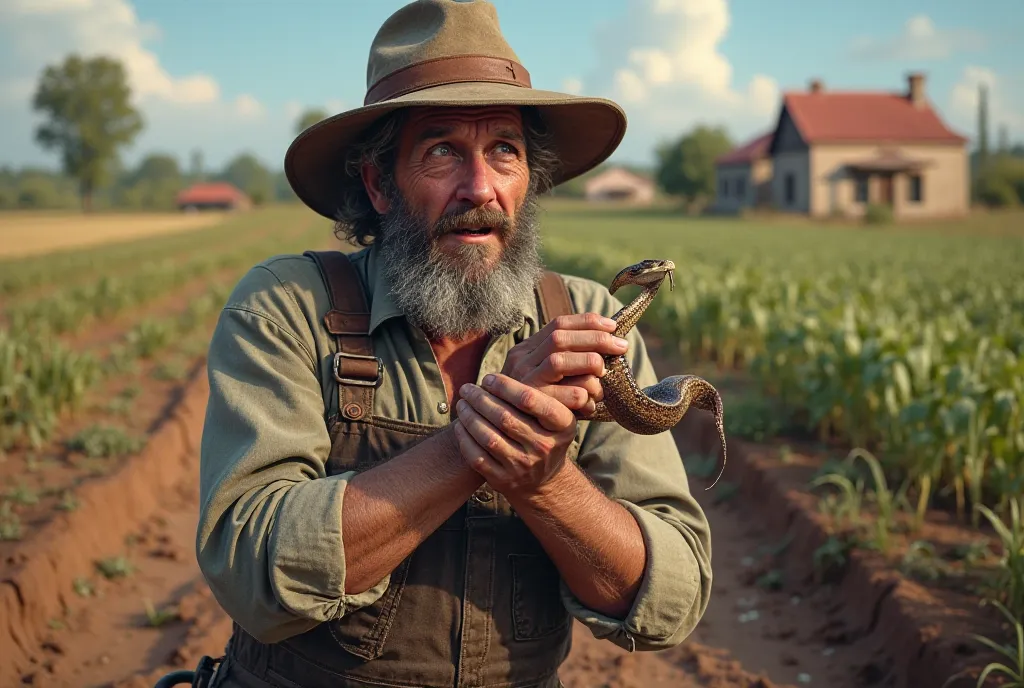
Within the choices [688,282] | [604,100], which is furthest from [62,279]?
[604,100]

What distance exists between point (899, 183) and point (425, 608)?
2179 inches

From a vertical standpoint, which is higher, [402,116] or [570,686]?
[402,116]

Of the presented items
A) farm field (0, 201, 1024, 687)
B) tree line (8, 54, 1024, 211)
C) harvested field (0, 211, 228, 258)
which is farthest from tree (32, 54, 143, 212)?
farm field (0, 201, 1024, 687)

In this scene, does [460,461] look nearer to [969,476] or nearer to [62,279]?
[969,476]

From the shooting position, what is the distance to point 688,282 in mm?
11508

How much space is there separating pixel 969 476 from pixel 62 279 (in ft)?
67.5

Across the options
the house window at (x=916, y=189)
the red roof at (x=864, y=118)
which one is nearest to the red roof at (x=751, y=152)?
the red roof at (x=864, y=118)

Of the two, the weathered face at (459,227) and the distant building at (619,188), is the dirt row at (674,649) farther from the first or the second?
the distant building at (619,188)

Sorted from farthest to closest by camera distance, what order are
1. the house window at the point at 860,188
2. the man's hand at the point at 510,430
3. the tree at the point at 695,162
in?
the tree at the point at 695,162
the house window at the point at 860,188
the man's hand at the point at 510,430

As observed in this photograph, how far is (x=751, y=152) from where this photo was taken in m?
65.6

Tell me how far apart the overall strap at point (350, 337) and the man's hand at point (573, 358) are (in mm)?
545

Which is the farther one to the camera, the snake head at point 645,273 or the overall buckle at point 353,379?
the overall buckle at point 353,379

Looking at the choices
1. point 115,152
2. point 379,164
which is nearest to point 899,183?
point 379,164

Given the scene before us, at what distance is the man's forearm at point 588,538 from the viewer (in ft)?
7.17
